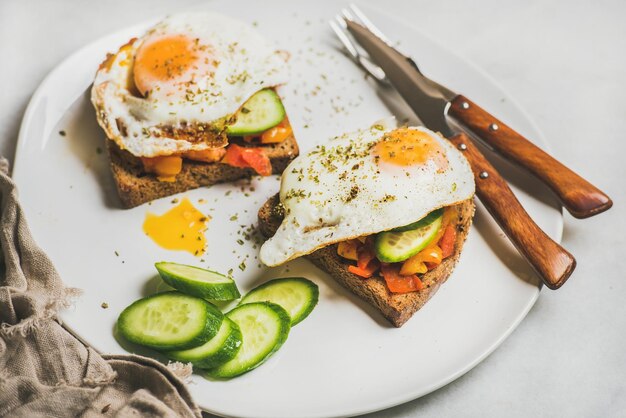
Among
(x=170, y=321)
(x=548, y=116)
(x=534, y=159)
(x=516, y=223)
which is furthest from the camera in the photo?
(x=548, y=116)

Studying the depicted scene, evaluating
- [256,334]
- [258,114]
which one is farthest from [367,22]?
[256,334]

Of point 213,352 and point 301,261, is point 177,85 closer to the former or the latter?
point 301,261

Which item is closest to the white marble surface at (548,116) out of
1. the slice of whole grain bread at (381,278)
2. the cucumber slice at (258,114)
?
the slice of whole grain bread at (381,278)

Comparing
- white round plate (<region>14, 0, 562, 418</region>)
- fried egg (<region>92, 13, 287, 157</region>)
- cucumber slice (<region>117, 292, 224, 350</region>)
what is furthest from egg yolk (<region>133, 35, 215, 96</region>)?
cucumber slice (<region>117, 292, 224, 350</region>)

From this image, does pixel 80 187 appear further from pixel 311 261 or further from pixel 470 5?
pixel 470 5

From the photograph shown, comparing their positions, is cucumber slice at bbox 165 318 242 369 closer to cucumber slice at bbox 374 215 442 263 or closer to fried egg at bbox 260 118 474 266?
fried egg at bbox 260 118 474 266

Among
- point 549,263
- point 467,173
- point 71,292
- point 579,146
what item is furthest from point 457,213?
point 71,292
